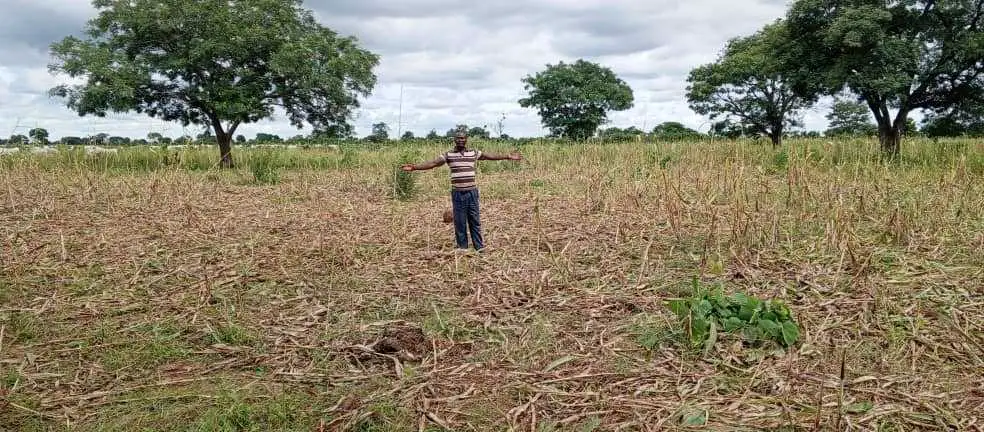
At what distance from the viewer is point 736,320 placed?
371 cm

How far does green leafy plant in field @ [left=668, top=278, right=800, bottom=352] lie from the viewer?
11.8ft

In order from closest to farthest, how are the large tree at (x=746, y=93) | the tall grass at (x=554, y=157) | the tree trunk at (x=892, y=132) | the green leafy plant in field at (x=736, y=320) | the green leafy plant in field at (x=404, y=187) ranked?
the green leafy plant in field at (x=736, y=320) → the green leafy plant in field at (x=404, y=187) → the tall grass at (x=554, y=157) → the tree trunk at (x=892, y=132) → the large tree at (x=746, y=93)

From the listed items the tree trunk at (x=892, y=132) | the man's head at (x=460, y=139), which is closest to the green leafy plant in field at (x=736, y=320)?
the man's head at (x=460, y=139)

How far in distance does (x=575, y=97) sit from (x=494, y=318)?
1422 inches

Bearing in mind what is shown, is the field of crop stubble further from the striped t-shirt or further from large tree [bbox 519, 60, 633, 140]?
large tree [bbox 519, 60, 633, 140]

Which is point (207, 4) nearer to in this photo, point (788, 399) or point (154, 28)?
point (154, 28)

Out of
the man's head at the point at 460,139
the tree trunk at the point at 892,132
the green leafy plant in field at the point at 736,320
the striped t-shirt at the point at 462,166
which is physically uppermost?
the tree trunk at the point at 892,132

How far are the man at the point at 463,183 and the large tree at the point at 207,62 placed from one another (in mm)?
9466

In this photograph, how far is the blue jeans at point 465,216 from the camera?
5961mm

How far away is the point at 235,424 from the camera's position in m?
2.89

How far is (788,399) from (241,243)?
5223 millimetres

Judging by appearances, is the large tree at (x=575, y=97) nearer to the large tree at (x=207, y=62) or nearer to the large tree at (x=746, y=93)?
the large tree at (x=746, y=93)

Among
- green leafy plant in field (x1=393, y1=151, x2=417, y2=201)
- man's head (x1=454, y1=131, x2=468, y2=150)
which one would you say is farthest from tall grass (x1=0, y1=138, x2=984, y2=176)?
man's head (x1=454, y1=131, x2=468, y2=150)

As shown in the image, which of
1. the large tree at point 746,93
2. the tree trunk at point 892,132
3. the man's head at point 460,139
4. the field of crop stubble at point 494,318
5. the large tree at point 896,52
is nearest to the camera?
the field of crop stubble at point 494,318
